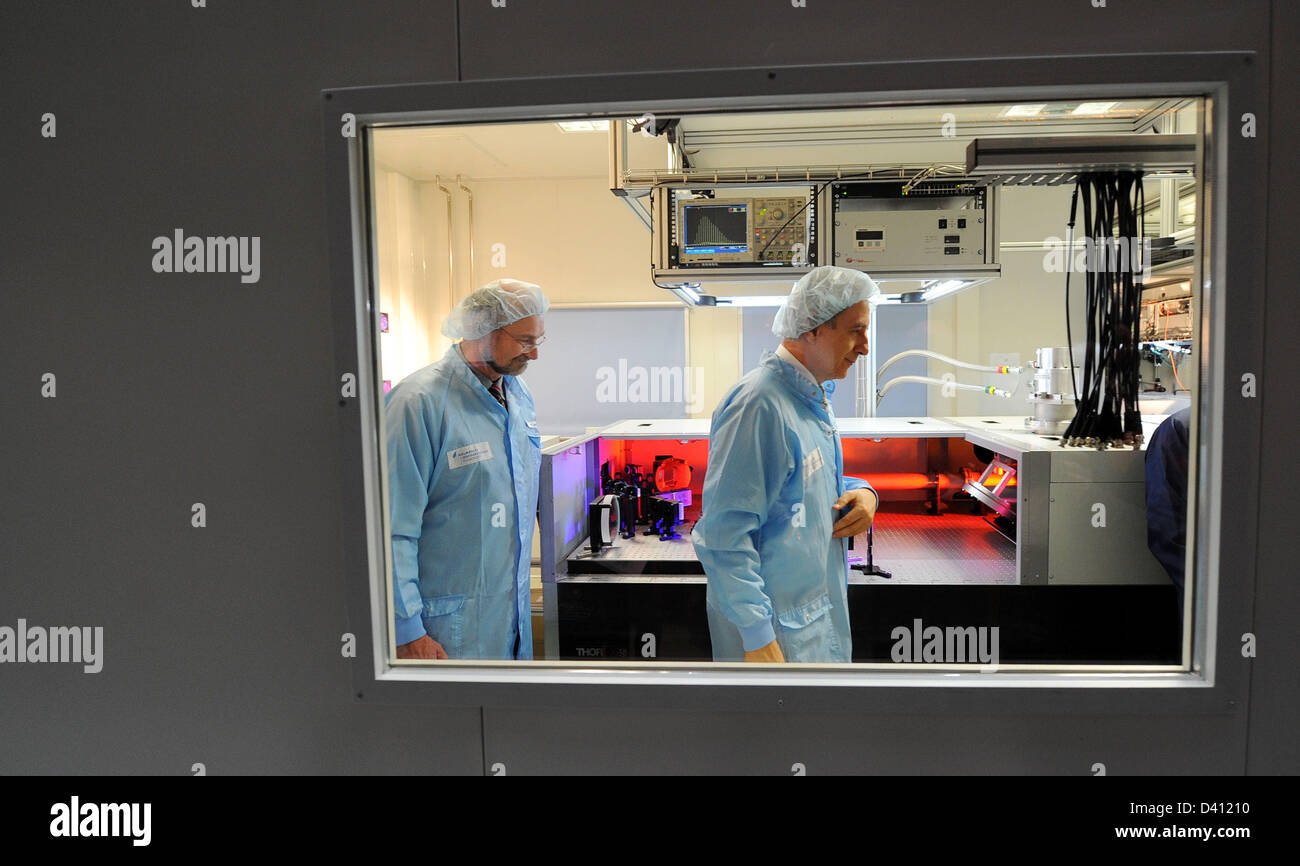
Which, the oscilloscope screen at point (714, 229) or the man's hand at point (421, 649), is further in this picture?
the oscilloscope screen at point (714, 229)

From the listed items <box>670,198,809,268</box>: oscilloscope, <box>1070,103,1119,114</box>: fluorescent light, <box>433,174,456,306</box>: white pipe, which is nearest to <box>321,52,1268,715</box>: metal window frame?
<box>670,198,809,268</box>: oscilloscope

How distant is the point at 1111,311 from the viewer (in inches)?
76.8

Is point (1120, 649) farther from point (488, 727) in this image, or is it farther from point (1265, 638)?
point (488, 727)

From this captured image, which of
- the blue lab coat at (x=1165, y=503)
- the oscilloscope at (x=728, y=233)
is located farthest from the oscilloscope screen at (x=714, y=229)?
the blue lab coat at (x=1165, y=503)

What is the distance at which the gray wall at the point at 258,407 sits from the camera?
107 centimetres

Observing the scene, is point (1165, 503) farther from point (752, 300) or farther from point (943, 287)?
point (752, 300)

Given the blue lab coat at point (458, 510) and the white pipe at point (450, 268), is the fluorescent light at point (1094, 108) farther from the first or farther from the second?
the white pipe at point (450, 268)

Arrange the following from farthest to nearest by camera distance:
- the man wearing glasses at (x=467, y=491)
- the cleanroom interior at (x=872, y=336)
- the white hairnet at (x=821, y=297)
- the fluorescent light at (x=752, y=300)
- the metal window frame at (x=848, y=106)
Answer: the fluorescent light at (x=752, y=300) → the cleanroom interior at (x=872, y=336) → the white hairnet at (x=821, y=297) → the man wearing glasses at (x=467, y=491) → the metal window frame at (x=848, y=106)

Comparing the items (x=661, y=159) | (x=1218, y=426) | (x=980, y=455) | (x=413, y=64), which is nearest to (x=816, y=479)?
(x=1218, y=426)

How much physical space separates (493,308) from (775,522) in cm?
94

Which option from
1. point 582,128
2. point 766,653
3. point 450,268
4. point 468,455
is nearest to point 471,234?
point 450,268

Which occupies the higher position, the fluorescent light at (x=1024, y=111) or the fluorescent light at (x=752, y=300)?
the fluorescent light at (x=1024, y=111)

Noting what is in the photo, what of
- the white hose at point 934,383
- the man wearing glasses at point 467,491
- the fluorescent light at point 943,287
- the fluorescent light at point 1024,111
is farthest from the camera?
the fluorescent light at point 1024,111

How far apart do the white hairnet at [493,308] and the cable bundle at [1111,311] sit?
148cm
